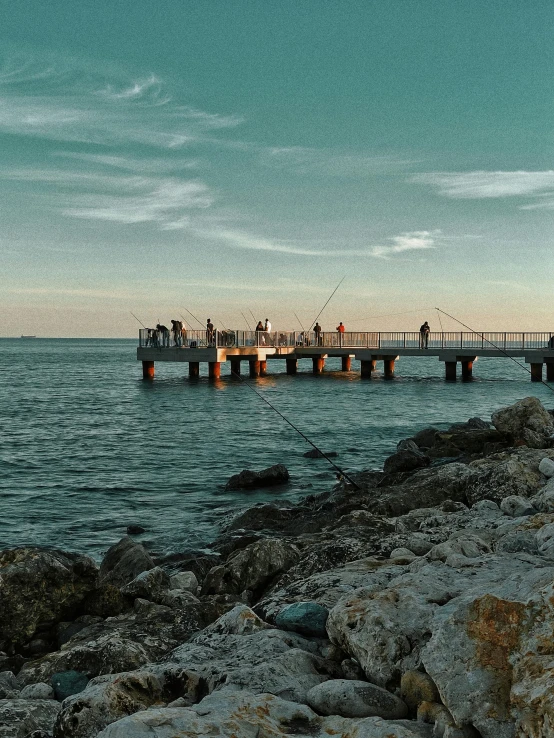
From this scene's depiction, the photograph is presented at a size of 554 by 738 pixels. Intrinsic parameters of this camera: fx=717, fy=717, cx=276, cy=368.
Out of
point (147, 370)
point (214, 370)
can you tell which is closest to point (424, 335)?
point (214, 370)

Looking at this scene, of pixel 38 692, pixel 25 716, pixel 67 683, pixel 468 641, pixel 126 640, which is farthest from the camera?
pixel 126 640

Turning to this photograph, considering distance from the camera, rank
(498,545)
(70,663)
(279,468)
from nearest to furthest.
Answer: (70,663), (498,545), (279,468)

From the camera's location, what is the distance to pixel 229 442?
21906 mm

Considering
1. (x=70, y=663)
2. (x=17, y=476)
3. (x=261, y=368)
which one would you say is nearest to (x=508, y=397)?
(x=261, y=368)

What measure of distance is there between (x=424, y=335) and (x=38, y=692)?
41950 millimetres

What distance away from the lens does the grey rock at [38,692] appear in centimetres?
462

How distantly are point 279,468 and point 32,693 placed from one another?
36.7ft

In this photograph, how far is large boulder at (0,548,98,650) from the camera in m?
6.44

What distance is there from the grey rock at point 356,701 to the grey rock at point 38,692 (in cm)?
197

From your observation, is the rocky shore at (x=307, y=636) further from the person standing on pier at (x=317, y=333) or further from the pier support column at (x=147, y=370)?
the person standing on pier at (x=317, y=333)

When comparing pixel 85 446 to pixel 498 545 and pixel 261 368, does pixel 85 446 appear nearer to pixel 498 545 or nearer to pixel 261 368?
pixel 498 545

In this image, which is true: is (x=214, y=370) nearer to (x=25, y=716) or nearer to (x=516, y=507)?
(x=516, y=507)

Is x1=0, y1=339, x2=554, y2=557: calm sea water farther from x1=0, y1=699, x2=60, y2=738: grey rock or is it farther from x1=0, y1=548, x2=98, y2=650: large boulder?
x1=0, y1=699, x2=60, y2=738: grey rock

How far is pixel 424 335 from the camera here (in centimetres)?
4497
